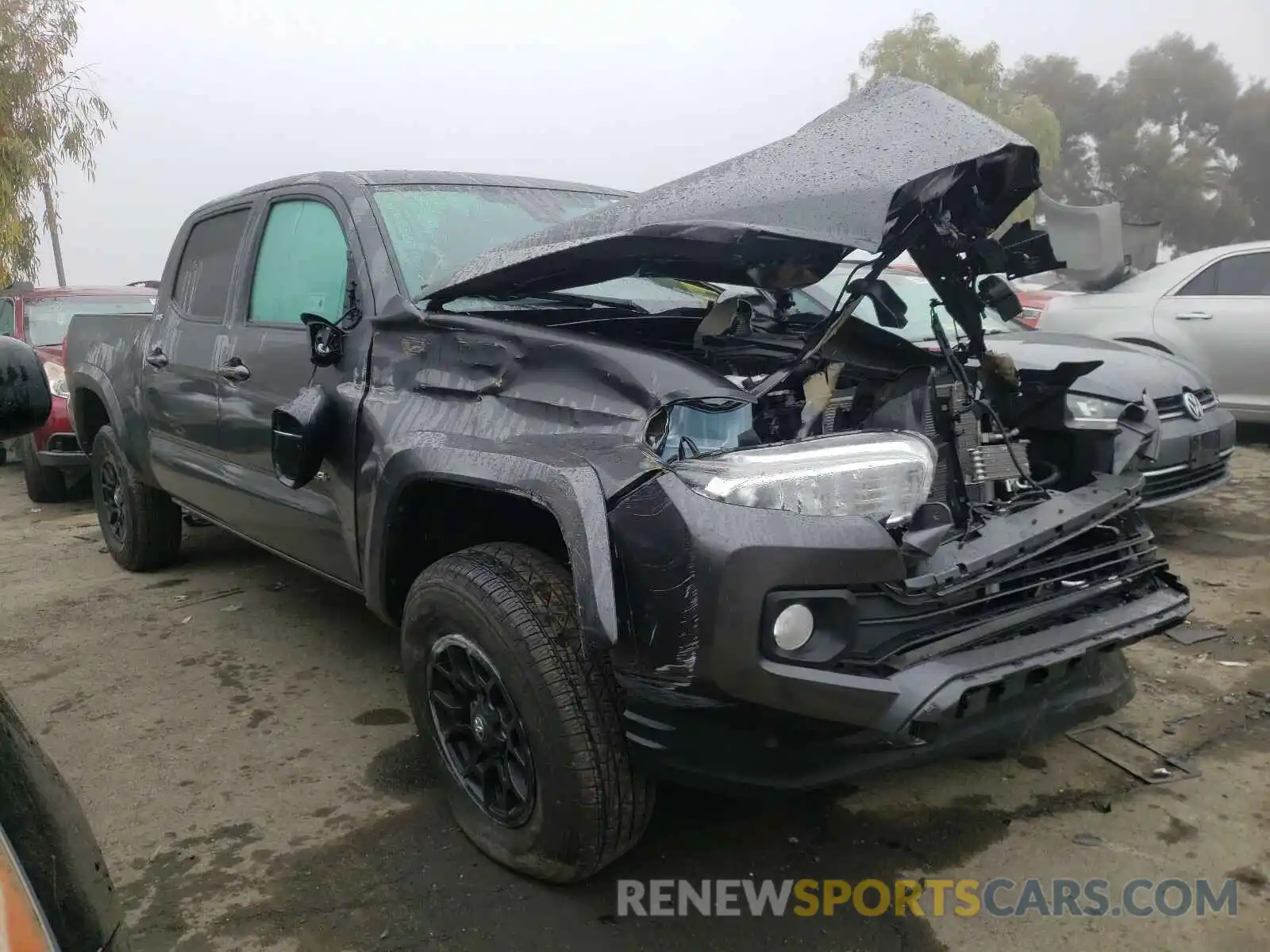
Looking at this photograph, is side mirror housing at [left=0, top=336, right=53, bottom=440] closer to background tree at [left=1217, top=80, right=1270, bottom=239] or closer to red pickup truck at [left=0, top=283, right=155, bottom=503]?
red pickup truck at [left=0, top=283, right=155, bottom=503]

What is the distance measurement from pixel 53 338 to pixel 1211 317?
8.80 meters

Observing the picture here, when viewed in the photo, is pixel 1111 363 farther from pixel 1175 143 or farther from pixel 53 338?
pixel 1175 143

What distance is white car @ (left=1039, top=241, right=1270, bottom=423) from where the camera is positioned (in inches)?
256

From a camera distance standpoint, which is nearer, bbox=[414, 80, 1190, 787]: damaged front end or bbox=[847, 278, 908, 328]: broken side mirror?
bbox=[414, 80, 1190, 787]: damaged front end

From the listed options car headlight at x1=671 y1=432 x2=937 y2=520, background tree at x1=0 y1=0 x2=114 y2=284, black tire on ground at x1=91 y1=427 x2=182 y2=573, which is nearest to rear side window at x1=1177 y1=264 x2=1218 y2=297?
car headlight at x1=671 y1=432 x2=937 y2=520

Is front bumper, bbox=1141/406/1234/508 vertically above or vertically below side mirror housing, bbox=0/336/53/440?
below

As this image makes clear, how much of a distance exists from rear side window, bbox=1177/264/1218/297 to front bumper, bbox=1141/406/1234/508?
93.0 inches

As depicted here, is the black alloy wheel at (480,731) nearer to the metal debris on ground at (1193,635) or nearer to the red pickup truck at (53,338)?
the metal debris on ground at (1193,635)

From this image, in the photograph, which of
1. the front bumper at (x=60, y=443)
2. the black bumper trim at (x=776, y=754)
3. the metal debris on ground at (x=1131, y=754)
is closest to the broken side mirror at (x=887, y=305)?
the black bumper trim at (x=776, y=754)

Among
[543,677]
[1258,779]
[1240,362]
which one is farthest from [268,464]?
[1240,362]

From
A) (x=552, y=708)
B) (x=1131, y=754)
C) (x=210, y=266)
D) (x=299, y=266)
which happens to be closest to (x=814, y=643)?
(x=552, y=708)

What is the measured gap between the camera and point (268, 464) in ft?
11.0

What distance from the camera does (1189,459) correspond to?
15.0 feet

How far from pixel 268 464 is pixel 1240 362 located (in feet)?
20.5
